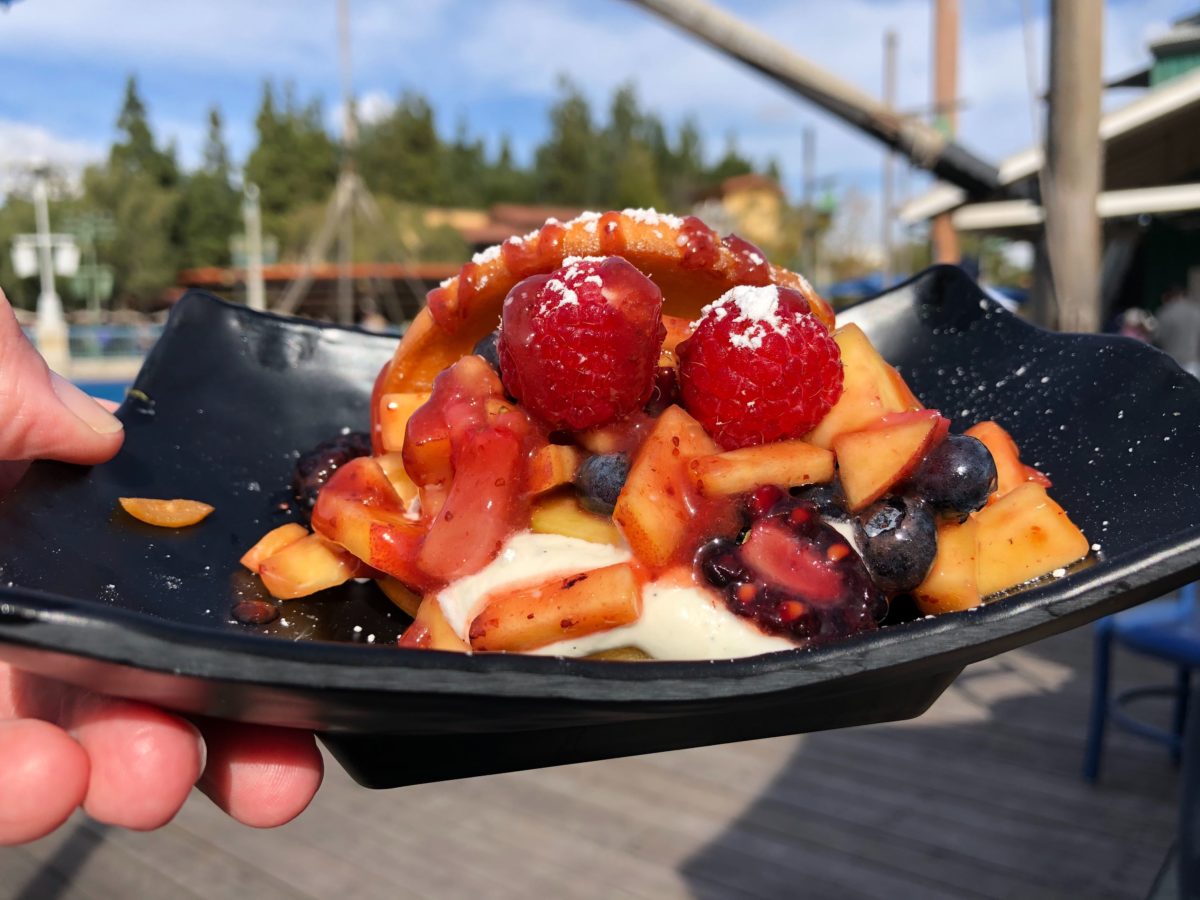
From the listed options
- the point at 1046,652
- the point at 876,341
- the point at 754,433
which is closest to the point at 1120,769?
the point at 1046,652

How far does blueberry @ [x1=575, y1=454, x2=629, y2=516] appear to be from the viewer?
1.05 meters

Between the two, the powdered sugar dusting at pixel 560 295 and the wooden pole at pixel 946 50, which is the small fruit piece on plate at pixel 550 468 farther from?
the wooden pole at pixel 946 50

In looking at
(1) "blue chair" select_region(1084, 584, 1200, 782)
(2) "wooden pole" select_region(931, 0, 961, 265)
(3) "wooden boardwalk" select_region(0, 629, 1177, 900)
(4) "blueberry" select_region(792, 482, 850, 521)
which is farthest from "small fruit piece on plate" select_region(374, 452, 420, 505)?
(2) "wooden pole" select_region(931, 0, 961, 265)

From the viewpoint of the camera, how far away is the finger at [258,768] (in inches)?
34.8

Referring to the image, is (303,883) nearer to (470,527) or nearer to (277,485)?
(277,485)

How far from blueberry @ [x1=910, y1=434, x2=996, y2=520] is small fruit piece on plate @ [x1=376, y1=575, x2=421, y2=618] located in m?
0.57

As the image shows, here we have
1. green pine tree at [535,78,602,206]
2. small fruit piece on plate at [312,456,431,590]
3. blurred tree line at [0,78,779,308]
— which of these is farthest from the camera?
green pine tree at [535,78,602,206]

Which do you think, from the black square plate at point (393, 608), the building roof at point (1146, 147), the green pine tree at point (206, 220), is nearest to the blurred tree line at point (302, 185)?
the green pine tree at point (206, 220)

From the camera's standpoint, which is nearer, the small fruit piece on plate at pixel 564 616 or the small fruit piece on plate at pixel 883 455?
the small fruit piece on plate at pixel 564 616

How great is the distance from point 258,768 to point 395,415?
0.55 meters

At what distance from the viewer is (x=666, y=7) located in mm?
2842

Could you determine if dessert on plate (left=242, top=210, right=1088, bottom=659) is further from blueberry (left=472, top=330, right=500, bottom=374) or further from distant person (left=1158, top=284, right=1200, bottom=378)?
distant person (left=1158, top=284, right=1200, bottom=378)

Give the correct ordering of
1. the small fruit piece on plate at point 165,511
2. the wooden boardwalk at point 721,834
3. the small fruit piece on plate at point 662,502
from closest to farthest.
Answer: the small fruit piece on plate at point 662,502, the small fruit piece on plate at point 165,511, the wooden boardwalk at point 721,834

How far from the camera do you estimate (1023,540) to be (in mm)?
1062
